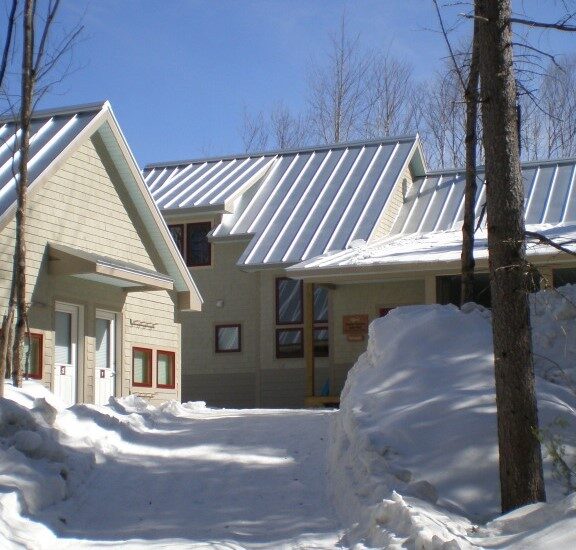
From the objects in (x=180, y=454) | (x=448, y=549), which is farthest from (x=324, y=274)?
(x=448, y=549)

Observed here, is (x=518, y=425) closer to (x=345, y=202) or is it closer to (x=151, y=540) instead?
(x=151, y=540)

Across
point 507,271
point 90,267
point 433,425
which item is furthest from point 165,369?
point 507,271

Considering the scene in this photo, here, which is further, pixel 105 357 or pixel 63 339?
pixel 105 357

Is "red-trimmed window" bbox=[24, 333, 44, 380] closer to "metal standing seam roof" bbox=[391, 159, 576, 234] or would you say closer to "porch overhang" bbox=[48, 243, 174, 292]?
"porch overhang" bbox=[48, 243, 174, 292]

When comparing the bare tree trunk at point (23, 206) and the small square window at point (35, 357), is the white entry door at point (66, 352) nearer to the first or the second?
the small square window at point (35, 357)

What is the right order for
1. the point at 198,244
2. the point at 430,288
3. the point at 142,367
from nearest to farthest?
1. the point at 142,367
2. the point at 430,288
3. the point at 198,244

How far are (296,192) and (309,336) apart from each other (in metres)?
5.91

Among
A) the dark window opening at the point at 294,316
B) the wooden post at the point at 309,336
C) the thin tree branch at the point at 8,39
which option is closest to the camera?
the thin tree branch at the point at 8,39

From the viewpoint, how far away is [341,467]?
9352 mm

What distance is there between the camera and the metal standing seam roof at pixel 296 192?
74.3 feet

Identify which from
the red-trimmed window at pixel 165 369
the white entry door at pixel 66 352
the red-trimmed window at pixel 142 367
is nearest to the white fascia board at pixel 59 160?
the white entry door at pixel 66 352

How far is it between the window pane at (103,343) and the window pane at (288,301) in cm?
608

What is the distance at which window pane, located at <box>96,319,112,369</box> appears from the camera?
1739cm

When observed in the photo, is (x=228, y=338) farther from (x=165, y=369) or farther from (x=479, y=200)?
(x=479, y=200)
